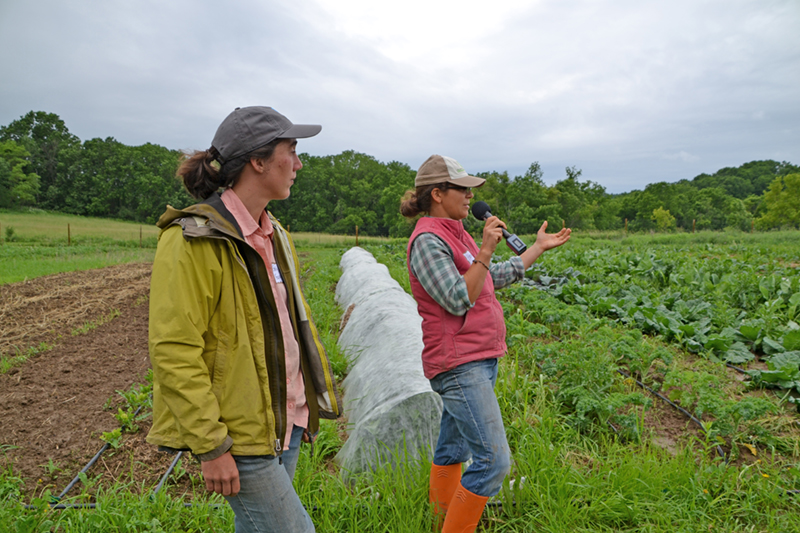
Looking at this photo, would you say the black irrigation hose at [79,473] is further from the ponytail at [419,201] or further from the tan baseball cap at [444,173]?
the tan baseball cap at [444,173]

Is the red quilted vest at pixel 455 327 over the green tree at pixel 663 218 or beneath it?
beneath

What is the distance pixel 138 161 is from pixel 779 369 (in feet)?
208

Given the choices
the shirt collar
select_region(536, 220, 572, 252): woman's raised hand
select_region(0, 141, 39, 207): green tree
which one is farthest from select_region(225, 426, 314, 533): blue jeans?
select_region(0, 141, 39, 207): green tree

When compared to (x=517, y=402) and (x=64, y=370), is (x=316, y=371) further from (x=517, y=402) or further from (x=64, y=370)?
(x=64, y=370)

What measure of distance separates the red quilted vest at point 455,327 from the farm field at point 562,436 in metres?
0.91

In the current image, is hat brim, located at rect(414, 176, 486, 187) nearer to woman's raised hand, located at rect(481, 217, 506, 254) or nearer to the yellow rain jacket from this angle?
woman's raised hand, located at rect(481, 217, 506, 254)

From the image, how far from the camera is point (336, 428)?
353 cm

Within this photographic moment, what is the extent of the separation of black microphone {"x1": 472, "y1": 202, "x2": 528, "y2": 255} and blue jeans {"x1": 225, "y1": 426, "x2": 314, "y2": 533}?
4.47 ft

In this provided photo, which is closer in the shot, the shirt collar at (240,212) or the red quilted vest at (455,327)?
the shirt collar at (240,212)

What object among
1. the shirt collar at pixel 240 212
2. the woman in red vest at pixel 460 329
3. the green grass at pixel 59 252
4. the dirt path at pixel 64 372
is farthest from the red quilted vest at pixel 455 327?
the green grass at pixel 59 252

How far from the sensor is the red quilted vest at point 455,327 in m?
1.97

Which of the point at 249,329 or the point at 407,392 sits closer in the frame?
the point at 249,329

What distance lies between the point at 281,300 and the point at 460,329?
79 centimetres

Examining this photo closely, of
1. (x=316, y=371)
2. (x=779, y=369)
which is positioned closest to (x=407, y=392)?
(x=316, y=371)
